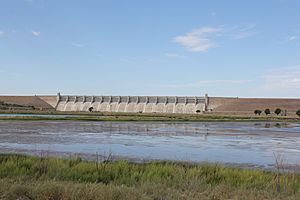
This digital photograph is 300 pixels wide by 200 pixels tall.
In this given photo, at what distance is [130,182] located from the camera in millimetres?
9328

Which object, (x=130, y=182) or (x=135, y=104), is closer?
(x=130, y=182)

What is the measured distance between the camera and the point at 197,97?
113625 mm

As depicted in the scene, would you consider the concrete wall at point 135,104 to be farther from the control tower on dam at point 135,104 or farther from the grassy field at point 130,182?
the grassy field at point 130,182

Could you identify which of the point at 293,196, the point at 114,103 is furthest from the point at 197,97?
the point at 293,196

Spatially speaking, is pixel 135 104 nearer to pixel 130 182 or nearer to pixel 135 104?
pixel 135 104

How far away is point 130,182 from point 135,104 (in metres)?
108

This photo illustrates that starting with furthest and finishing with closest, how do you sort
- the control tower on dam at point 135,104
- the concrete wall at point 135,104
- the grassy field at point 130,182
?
the concrete wall at point 135,104, the control tower on dam at point 135,104, the grassy field at point 130,182

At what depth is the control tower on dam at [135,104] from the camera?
112 metres

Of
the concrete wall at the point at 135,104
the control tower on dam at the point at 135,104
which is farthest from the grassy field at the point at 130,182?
the concrete wall at the point at 135,104

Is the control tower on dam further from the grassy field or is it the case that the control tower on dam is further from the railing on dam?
the grassy field

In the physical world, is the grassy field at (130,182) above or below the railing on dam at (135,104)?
below

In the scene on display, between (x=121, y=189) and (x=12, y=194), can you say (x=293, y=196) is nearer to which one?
(x=121, y=189)

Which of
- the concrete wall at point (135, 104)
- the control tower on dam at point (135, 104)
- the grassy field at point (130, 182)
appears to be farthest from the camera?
the concrete wall at point (135, 104)

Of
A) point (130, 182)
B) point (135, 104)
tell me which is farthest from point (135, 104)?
point (130, 182)
